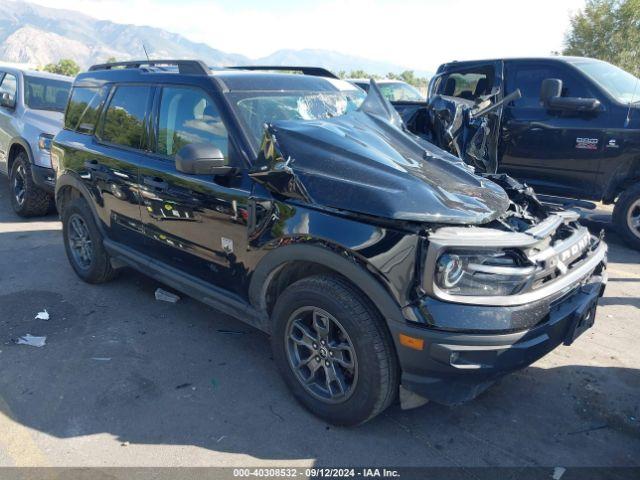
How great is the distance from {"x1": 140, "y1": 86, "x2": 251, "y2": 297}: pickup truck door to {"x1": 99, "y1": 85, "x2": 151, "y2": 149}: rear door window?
0.20m

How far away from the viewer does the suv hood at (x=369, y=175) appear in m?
2.44

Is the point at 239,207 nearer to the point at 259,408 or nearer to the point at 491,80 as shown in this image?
the point at 259,408

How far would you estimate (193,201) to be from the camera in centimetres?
328

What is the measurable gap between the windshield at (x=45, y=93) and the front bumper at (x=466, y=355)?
289 inches

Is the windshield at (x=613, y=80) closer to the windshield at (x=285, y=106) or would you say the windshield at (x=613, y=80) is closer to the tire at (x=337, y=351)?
the windshield at (x=285, y=106)

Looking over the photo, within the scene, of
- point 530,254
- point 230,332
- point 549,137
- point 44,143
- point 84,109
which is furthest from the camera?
point 44,143

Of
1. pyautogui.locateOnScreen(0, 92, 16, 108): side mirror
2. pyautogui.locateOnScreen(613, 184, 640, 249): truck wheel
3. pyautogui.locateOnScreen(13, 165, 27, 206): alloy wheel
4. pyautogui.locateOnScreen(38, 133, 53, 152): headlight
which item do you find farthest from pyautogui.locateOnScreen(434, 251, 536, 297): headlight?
pyautogui.locateOnScreen(0, 92, 16, 108): side mirror

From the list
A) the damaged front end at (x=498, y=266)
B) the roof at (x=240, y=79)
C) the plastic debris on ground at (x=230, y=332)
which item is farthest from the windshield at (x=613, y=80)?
the plastic debris on ground at (x=230, y=332)

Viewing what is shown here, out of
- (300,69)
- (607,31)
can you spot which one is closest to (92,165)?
(300,69)

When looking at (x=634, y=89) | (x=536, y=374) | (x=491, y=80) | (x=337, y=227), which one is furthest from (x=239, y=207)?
(x=634, y=89)

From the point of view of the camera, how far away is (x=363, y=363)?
2486mm

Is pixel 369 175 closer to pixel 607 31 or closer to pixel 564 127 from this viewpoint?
pixel 564 127

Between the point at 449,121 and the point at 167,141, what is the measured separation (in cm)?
274

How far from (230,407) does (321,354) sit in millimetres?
688
